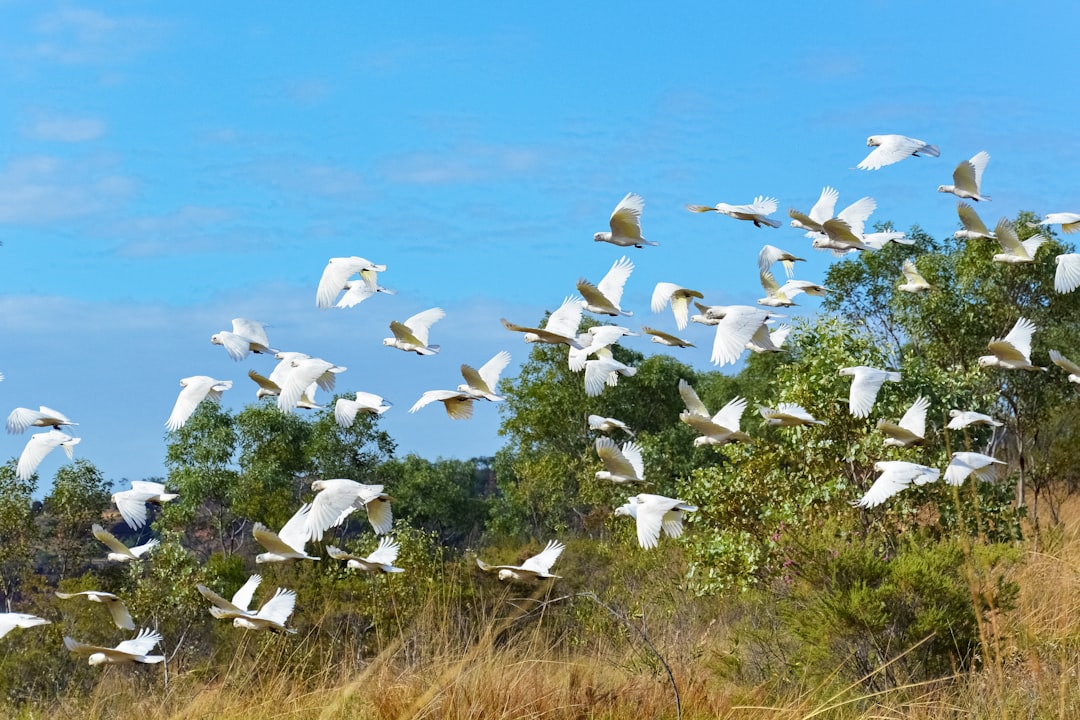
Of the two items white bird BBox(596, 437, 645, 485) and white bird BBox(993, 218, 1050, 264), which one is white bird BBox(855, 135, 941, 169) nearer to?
white bird BBox(993, 218, 1050, 264)

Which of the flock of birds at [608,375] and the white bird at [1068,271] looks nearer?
the flock of birds at [608,375]

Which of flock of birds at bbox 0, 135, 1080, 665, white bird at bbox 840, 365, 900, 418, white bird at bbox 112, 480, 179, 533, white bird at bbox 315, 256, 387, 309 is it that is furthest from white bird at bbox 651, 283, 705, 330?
white bird at bbox 112, 480, 179, 533

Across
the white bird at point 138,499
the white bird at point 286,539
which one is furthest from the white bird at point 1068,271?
the white bird at point 138,499

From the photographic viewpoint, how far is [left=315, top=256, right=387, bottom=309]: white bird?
8875 millimetres

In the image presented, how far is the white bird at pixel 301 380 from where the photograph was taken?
8.05m

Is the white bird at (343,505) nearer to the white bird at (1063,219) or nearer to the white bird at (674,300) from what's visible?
the white bird at (674,300)

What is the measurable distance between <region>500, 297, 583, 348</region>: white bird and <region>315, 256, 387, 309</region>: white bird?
137 centimetres

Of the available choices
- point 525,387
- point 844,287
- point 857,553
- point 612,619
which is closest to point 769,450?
point 612,619

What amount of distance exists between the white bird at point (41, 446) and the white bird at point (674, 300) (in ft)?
14.5

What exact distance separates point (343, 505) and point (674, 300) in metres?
3.37

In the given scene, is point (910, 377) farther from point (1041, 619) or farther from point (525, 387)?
point (525, 387)

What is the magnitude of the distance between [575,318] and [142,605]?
668 inches

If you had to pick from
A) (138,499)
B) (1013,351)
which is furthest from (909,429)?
(138,499)

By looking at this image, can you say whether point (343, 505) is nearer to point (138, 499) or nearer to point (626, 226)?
point (138, 499)
